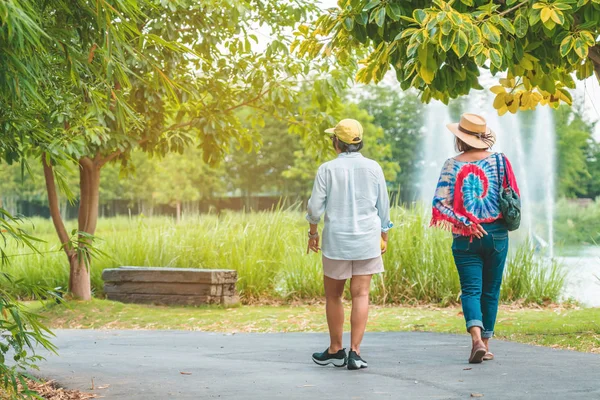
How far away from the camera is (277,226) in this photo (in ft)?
43.6

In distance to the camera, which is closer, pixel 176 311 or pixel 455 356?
pixel 455 356

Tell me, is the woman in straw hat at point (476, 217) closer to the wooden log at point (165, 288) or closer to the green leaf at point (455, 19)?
the green leaf at point (455, 19)

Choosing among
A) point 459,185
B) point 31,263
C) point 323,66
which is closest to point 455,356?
point 459,185

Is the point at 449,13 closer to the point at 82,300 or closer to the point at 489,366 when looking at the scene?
the point at 489,366

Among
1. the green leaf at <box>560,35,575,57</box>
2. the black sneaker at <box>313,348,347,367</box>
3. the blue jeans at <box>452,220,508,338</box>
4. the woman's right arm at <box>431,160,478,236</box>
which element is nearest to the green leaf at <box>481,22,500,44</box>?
the green leaf at <box>560,35,575,57</box>

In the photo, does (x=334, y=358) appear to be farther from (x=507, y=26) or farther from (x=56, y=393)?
(x=507, y=26)

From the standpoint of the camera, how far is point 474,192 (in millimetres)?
6125

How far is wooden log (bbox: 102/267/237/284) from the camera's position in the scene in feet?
36.6

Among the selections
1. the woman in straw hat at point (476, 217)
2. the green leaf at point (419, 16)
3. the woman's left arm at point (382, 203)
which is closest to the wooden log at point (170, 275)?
the woman's left arm at point (382, 203)

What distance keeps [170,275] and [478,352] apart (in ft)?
20.3

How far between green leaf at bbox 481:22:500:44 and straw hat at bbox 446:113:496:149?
92 centimetres

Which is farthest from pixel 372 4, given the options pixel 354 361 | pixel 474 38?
pixel 354 361

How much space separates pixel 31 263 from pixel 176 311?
412 cm

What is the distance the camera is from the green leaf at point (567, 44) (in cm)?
566
